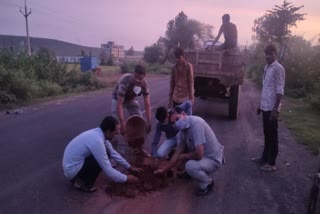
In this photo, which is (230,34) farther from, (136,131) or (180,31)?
(180,31)

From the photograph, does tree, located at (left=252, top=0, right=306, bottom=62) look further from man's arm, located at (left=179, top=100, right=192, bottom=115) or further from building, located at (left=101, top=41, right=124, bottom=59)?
building, located at (left=101, top=41, right=124, bottom=59)

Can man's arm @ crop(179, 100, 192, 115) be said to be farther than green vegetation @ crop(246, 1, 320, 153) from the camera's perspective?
No

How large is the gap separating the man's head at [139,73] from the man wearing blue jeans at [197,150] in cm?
113

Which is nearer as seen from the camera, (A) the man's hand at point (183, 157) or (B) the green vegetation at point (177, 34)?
(A) the man's hand at point (183, 157)

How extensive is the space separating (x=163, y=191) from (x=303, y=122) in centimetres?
693

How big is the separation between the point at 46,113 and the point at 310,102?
9.13 metres

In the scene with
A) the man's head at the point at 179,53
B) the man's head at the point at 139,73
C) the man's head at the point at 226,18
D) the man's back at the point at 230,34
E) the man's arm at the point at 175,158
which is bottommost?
the man's arm at the point at 175,158

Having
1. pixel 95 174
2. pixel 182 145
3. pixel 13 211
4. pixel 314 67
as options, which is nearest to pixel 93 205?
pixel 95 174

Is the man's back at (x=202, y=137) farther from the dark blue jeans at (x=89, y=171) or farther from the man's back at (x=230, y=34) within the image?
the man's back at (x=230, y=34)

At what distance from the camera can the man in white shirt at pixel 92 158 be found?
484cm

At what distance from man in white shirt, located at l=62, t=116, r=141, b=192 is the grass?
4.57 meters

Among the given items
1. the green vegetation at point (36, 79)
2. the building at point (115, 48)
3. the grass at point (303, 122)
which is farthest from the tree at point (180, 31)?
the grass at point (303, 122)

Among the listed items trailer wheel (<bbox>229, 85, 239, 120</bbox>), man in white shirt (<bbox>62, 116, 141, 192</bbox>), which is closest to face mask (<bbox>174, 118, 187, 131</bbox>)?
man in white shirt (<bbox>62, 116, 141, 192</bbox>)

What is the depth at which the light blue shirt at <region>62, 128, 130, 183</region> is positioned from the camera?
4824 mm
